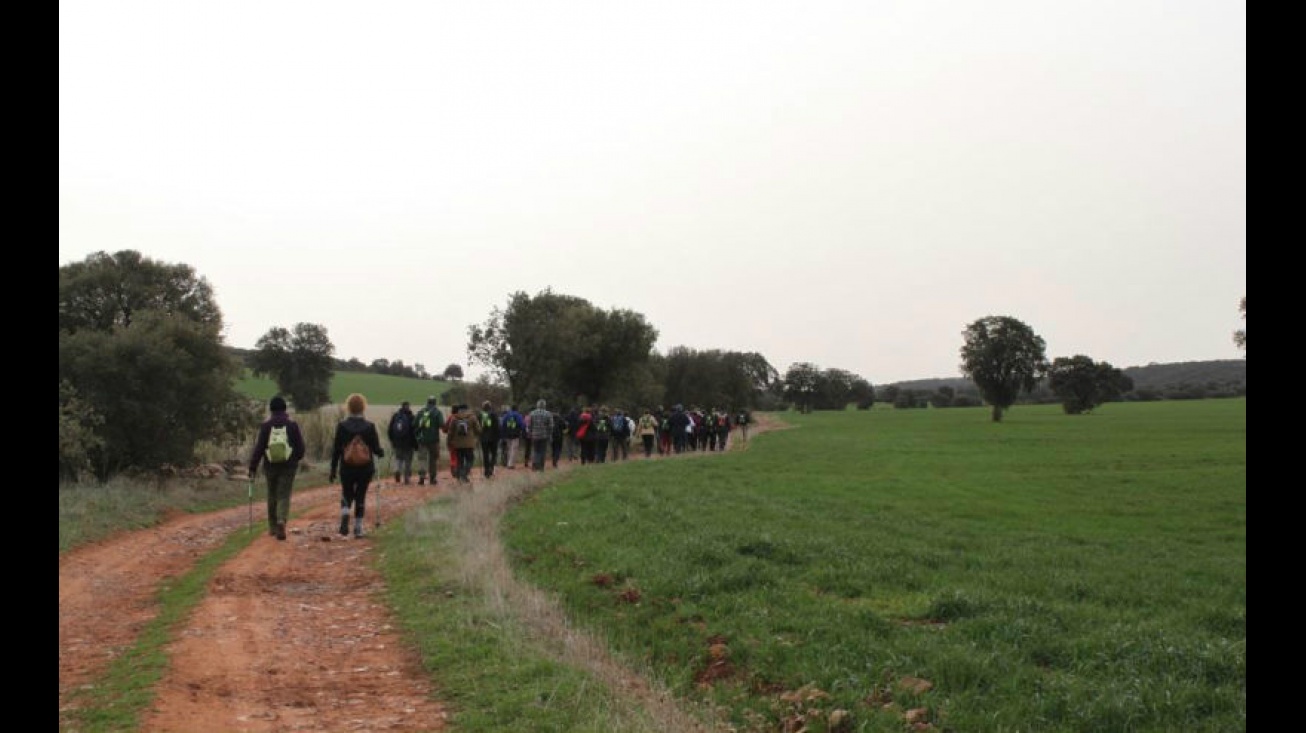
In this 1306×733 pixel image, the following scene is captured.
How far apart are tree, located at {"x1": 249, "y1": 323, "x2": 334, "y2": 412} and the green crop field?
52191mm

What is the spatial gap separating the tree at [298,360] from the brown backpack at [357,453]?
59615 millimetres

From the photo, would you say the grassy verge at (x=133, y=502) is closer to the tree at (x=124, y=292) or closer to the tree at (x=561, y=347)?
the tree at (x=124, y=292)

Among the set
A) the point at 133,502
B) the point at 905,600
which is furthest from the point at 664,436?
the point at 905,600

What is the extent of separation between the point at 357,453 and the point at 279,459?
1032 mm

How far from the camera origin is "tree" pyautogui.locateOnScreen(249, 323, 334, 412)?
233 feet

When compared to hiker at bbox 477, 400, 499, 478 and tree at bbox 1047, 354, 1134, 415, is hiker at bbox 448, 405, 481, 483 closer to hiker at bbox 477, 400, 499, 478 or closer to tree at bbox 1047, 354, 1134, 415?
hiker at bbox 477, 400, 499, 478

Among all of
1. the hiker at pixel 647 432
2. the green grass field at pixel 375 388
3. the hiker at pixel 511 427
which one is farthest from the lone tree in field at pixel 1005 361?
the hiker at pixel 511 427

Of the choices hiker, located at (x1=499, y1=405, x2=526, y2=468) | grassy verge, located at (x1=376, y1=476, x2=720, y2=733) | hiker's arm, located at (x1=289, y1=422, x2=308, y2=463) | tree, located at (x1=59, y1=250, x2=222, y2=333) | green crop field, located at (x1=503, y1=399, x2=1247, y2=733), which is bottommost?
green crop field, located at (x1=503, y1=399, x2=1247, y2=733)

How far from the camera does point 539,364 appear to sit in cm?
4912

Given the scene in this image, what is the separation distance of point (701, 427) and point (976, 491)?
18.0 meters

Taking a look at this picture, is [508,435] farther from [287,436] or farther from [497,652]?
[497,652]

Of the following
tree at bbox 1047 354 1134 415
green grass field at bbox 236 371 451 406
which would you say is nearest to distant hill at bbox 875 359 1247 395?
tree at bbox 1047 354 1134 415

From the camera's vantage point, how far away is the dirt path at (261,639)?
6.21 meters
